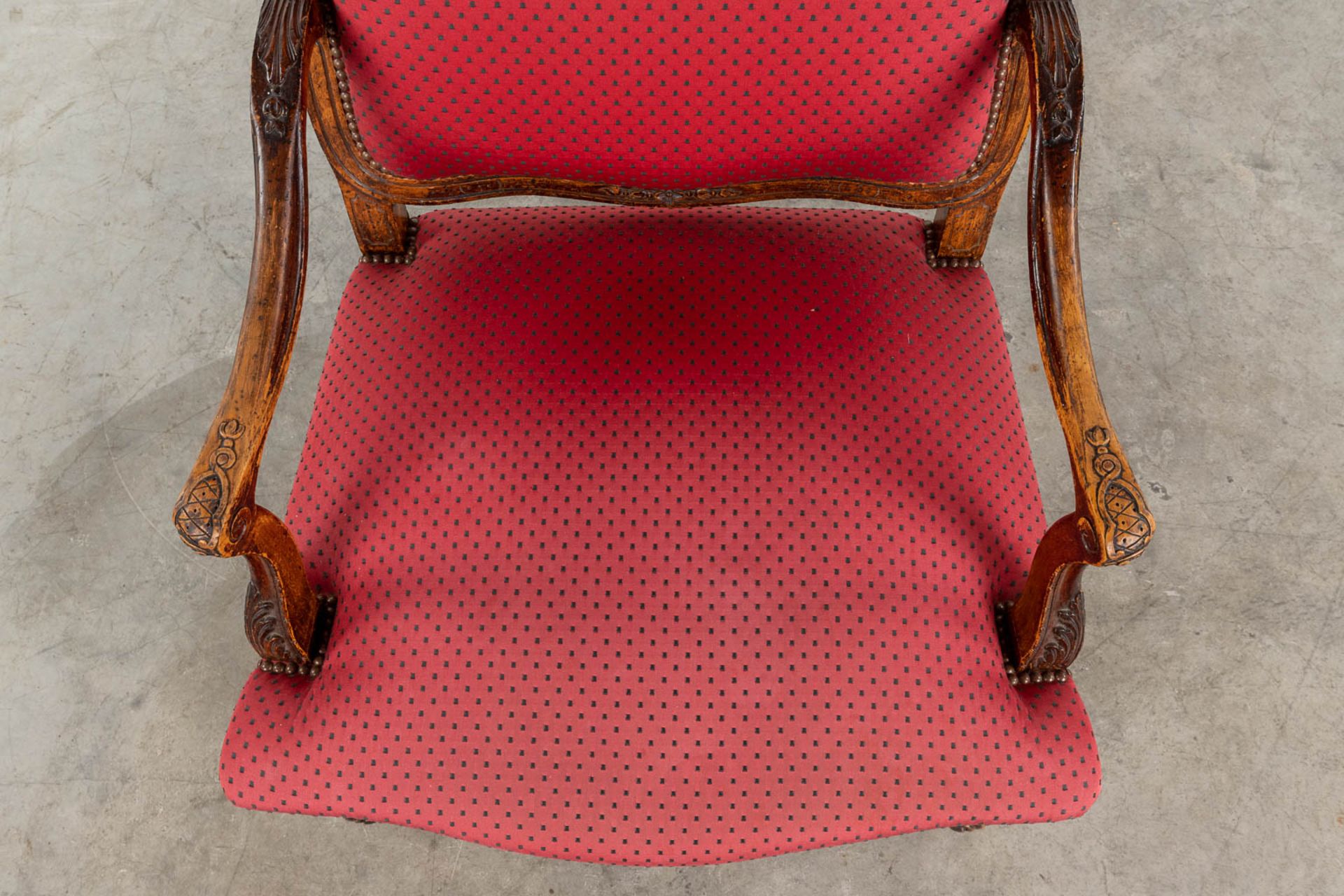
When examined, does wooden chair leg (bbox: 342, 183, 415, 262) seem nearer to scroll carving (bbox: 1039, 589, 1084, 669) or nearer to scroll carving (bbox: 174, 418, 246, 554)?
scroll carving (bbox: 174, 418, 246, 554)

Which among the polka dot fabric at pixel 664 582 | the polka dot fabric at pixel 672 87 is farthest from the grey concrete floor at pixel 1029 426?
the polka dot fabric at pixel 672 87

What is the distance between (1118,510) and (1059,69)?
31cm

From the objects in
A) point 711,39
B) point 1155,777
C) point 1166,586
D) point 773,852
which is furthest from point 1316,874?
point 711,39

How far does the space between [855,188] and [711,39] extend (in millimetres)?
202

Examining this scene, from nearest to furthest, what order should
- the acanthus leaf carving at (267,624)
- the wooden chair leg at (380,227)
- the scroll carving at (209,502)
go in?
the scroll carving at (209,502) < the acanthus leaf carving at (267,624) < the wooden chair leg at (380,227)

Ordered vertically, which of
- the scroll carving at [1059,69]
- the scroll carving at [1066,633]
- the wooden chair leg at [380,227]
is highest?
the scroll carving at [1059,69]

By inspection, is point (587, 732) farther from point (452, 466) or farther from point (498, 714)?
point (452, 466)

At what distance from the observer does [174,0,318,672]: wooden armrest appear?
0.68 metres

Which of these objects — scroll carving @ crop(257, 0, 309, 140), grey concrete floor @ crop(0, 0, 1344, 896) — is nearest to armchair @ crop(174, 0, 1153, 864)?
scroll carving @ crop(257, 0, 309, 140)

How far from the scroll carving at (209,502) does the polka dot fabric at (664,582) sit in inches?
6.0

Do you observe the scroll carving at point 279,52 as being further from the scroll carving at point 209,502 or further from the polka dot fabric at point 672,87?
the scroll carving at point 209,502

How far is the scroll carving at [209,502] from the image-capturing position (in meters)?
0.66

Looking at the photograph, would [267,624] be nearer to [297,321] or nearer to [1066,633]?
[297,321]

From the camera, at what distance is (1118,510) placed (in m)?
0.68
